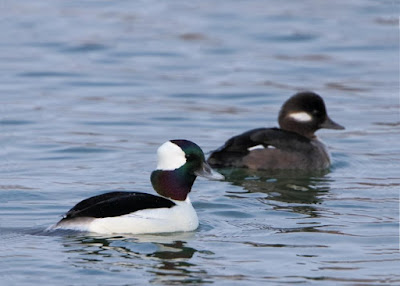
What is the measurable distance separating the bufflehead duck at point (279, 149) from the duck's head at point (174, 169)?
2.61 metres

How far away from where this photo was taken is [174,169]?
10.5m

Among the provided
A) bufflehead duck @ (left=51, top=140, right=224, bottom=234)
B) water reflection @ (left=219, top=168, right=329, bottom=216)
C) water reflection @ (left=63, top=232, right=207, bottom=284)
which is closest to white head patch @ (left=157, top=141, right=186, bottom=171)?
bufflehead duck @ (left=51, top=140, right=224, bottom=234)

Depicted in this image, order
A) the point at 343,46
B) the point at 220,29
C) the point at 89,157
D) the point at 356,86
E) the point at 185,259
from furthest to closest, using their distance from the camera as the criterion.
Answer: the point at 220,29 < the point at 343,46 < the point at 356,86 < the point at 89,157 < the point at 185,259

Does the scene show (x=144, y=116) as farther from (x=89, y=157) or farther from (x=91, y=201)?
(x=91, y=201)

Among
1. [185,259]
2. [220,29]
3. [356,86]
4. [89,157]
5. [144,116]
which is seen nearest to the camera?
[185,259]

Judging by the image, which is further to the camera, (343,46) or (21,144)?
(343,46)

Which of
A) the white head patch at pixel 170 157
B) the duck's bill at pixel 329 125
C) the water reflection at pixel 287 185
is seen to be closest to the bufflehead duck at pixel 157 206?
the white head patch at pixel 170 157

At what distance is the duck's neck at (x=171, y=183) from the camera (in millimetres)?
10508

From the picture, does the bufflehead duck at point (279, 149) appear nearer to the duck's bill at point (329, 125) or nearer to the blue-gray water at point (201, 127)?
the blue-gray water at point (201, 127)

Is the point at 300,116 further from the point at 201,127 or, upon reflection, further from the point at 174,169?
the point at 174,169

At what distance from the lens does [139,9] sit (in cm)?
2545

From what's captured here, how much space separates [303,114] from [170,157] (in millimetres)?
3961

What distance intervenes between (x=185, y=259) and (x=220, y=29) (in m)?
14.5

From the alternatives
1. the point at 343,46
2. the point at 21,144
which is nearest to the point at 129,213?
the point at 21,144
